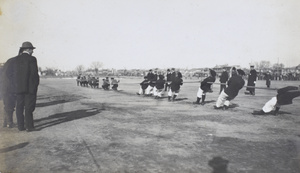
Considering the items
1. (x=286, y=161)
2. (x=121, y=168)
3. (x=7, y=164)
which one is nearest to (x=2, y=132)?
(x=7, y=164)

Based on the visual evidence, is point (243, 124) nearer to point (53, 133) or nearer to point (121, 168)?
point (121, 168)

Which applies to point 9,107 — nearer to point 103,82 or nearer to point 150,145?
point 150,145

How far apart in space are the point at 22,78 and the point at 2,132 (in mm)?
1413

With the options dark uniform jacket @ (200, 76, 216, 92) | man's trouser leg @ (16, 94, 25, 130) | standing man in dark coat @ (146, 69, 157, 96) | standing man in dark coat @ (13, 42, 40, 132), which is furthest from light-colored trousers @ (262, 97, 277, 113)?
standing man in dark coat @ (146, 69, 157, 96)

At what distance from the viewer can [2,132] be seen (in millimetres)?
5793

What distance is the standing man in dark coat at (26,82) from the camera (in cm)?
573

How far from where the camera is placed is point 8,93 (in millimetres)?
6574

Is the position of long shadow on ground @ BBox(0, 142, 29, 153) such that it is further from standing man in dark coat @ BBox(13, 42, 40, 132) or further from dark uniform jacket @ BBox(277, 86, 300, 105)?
dark uniform jacket @ BBox(277, 86, 300, 105)

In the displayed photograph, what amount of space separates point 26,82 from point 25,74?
7.8 inches

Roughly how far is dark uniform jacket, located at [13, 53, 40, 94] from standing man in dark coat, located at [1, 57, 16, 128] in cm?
53

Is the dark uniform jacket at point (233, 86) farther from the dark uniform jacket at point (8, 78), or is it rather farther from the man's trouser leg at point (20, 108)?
the dark uniform jacket at point (8, 78)

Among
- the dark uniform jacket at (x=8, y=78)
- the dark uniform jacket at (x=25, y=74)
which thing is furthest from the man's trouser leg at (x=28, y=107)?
the dark uniform jacket at (x=8, y=78)

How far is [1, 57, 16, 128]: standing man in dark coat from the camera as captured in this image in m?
6.26

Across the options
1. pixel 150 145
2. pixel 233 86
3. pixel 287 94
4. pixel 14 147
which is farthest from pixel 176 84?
pixel 14 147
